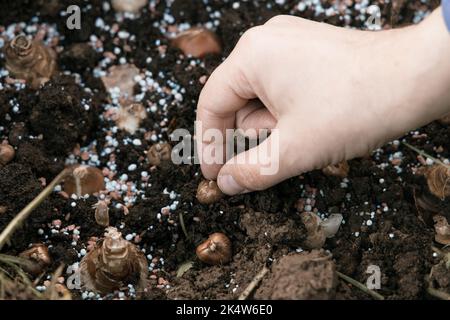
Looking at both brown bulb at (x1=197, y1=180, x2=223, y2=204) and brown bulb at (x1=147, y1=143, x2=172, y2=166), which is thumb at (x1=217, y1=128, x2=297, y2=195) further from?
brown bulb at (x1=147, y1=143, x2=172, y2=166)

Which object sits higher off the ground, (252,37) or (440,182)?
(252,37)

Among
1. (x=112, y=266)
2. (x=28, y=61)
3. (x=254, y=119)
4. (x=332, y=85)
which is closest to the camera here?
(x=332, y=85)

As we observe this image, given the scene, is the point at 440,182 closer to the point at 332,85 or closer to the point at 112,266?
the point at 332,85

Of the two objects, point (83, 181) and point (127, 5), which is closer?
point (83, 181)

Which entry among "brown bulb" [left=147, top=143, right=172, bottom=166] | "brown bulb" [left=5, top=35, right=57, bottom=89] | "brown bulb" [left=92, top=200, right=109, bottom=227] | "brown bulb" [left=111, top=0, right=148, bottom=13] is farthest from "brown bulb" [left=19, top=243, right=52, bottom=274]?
"brown bulb" [left=111, top=0, right=148, bottom=13]

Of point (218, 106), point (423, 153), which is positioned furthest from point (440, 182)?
point (218, 106)

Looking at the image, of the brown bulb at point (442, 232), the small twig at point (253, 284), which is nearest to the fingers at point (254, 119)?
the small twig at point (253, 284)
